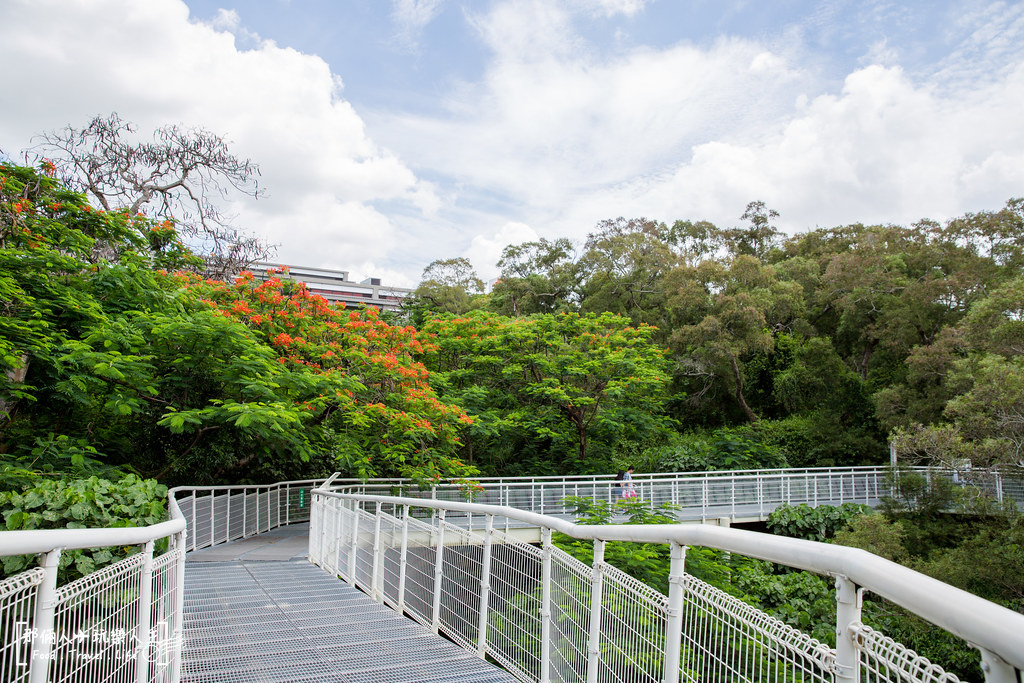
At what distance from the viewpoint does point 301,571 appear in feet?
29.3

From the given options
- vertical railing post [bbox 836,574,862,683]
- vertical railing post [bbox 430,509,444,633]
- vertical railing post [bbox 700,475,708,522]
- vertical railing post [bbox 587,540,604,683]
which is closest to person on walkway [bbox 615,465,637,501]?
vertical railing post [bbox 700,475,708,522]

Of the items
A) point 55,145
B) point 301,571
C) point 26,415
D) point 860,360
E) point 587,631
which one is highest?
point 55,145

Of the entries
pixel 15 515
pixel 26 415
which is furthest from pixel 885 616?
pixel 26 415

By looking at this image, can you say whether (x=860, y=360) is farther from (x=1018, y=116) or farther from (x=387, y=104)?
(x=387, y=104)

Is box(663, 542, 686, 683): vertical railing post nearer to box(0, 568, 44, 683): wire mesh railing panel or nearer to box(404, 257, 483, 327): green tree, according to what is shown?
box(0, 568, 44, 683): wire mesh railing panel

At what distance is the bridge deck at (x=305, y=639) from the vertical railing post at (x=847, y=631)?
9.77ft

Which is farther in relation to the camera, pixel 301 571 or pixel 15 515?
pixel 301 571

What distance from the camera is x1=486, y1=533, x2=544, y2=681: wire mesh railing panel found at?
4.17 m

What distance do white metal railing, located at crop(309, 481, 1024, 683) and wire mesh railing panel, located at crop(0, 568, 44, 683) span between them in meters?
2.19

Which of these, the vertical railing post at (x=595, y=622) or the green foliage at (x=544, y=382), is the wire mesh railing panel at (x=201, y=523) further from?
the green foliage at (x=544, y=382)

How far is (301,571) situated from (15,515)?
4170 mm

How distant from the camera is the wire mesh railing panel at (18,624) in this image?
2.20m

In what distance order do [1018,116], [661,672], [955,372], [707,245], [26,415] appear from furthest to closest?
[707,245] → [955,372] → [1018,116] → [26,415] → [661,672]

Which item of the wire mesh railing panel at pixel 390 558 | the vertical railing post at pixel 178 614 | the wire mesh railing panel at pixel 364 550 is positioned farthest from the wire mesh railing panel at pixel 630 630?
the wire mesh railing panel at pixel 364 550
